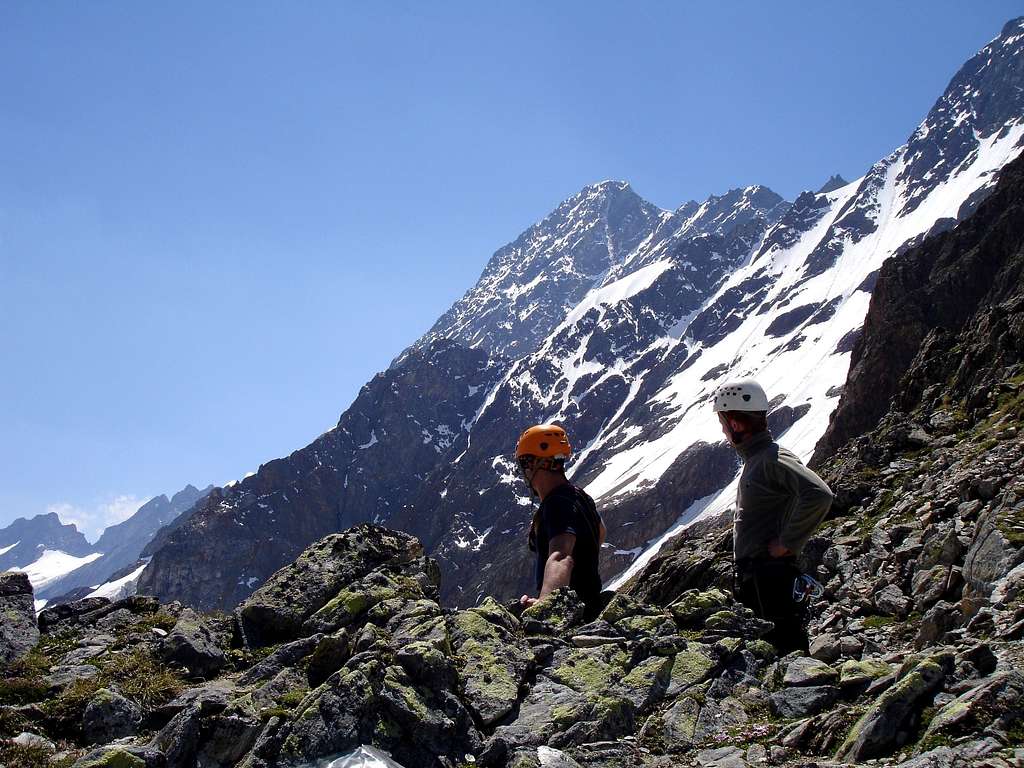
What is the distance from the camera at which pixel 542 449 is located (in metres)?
9.30

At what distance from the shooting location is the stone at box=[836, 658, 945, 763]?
554 centimetres

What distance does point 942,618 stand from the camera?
8.97 m

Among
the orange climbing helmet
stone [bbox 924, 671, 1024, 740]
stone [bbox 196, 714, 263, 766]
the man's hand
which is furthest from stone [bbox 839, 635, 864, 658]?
stone [bbox 196, 714, 263, 766]

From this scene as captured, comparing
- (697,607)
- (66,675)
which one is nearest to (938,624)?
(697,607)

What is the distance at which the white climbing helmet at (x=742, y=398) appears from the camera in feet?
29.3

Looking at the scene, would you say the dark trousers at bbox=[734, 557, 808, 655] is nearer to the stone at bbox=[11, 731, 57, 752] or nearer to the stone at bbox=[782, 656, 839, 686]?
the stone at bbox=[782, 656, 839, 686]

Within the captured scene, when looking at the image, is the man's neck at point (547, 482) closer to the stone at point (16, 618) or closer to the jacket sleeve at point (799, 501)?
the jacket sleeve at point (799, 501)

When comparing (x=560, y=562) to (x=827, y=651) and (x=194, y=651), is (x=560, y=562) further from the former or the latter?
(x=194, y=651)

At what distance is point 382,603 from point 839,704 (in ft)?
17.8

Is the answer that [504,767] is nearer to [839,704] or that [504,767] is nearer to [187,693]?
[839,704]

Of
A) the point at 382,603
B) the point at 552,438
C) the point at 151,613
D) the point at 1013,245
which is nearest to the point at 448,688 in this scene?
the point at 382,603

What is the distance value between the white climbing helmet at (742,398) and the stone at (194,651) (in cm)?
693

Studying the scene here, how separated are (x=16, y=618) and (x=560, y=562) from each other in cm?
760

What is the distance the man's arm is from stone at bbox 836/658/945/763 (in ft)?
11.2
